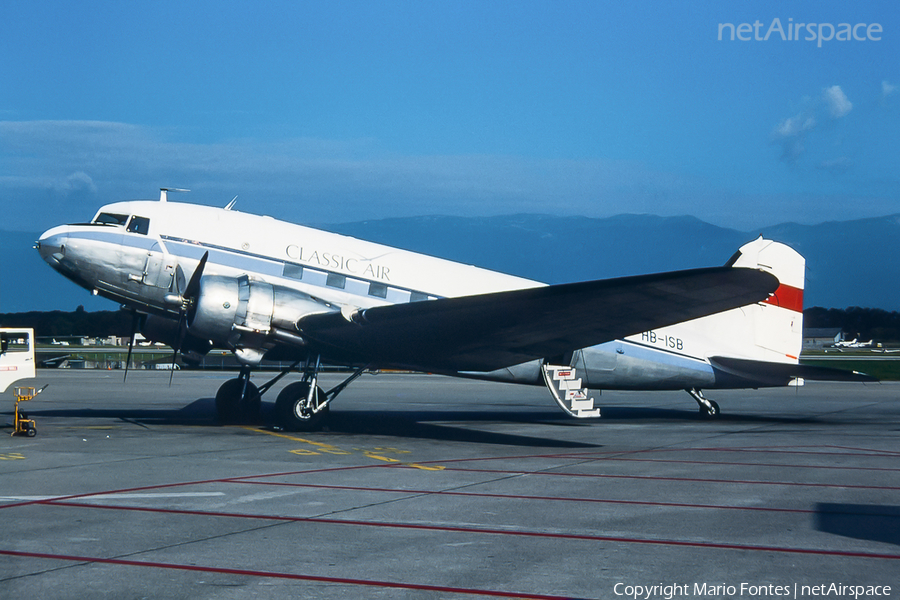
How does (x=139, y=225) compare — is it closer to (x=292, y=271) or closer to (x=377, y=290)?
(x=292, y=271)

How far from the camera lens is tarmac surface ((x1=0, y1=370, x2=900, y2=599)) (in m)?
5.68

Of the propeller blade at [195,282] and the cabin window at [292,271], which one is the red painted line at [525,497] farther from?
the cabin window at [292,271]

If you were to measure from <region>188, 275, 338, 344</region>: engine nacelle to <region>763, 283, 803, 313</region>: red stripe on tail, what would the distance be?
38.8ft

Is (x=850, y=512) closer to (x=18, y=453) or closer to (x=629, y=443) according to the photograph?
(x=629, y=443)

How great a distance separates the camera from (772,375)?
747 inches

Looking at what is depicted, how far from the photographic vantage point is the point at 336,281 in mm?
16734

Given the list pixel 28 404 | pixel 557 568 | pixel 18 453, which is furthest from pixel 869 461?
pixel 28 404

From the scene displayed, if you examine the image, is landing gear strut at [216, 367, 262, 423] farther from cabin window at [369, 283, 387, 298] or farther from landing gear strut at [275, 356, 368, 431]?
cabin window at [369, 283, 387, 298]

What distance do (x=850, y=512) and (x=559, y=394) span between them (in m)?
8.08

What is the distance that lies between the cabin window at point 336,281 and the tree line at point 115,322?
14.7 feet

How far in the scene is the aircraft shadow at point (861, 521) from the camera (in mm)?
7281

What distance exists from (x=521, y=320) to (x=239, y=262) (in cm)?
609

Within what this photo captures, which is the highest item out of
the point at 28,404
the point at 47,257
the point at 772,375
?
the point at 47,257

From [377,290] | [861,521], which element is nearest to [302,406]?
[377,290]
